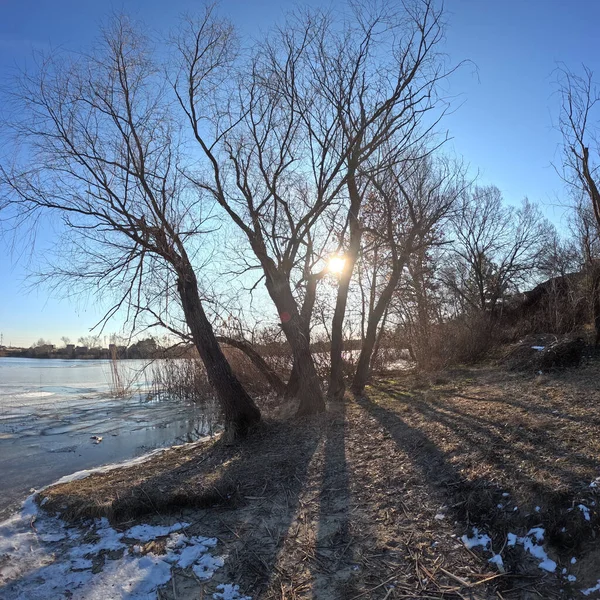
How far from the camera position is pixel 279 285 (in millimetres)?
9625

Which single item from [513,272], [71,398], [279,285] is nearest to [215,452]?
[279,285]

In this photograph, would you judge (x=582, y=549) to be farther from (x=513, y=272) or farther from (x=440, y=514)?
(x=513, y=272)

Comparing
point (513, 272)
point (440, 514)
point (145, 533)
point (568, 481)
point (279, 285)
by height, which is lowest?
point (145, 533)

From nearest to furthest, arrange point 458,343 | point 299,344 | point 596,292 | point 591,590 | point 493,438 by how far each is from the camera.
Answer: point 591,590 < point 493,438 < point 299,344 < point 596,292 < point 458,343

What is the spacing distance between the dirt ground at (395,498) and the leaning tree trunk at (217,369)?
47cm

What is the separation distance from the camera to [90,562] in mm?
4082

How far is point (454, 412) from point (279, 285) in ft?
14.4

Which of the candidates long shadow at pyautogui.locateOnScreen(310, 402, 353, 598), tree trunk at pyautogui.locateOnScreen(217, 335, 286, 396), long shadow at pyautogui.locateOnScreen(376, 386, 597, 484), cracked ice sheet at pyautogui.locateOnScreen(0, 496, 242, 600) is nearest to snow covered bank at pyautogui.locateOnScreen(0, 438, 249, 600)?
cracked ice sheet at pyautogui.locateOnScreen(0, 496, 242, 600)

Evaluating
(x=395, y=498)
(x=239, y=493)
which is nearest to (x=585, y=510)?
(x=395, y=498)

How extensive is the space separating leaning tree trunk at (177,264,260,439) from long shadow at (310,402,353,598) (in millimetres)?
2080

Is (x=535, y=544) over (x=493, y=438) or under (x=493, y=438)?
under

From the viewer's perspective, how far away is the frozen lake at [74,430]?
25.6 feet

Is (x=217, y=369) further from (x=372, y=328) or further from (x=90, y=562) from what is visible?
(x=372, y=328)

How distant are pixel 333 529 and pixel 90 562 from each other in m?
2.24
